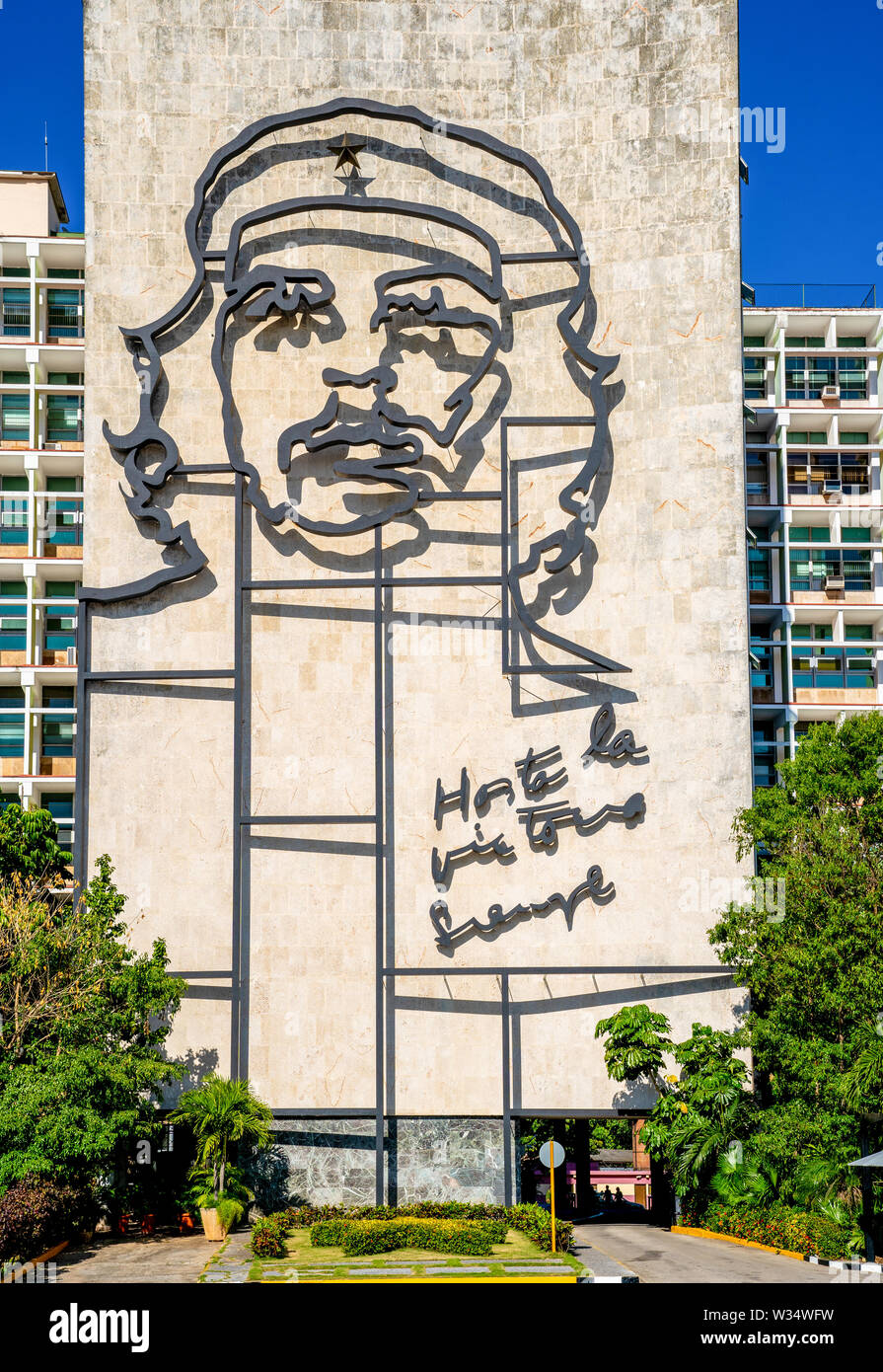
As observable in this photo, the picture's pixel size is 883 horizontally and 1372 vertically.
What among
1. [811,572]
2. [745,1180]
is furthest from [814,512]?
[745,1180]

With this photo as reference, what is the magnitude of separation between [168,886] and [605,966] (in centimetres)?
1067

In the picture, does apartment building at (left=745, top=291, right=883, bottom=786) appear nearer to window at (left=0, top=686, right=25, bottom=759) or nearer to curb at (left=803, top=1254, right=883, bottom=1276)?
window at (left=0, top=686, right=25, bottom=759)

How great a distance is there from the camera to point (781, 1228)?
31.0 m

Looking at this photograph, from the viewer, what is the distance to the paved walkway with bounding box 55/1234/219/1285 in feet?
87.8

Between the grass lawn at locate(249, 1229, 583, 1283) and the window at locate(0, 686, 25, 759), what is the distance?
3527 centimetres

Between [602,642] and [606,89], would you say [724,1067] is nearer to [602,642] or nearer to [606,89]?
[602,642]

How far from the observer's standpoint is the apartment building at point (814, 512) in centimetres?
6606

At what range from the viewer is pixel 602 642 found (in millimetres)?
36625

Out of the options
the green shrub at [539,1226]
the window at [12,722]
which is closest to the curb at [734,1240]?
the green shrub at [539,1226]

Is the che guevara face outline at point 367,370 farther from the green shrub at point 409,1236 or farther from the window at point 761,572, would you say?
the window at point 761,572

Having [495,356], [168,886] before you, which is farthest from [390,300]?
[168,886]

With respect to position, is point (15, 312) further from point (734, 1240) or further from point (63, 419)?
point (734, 1240)

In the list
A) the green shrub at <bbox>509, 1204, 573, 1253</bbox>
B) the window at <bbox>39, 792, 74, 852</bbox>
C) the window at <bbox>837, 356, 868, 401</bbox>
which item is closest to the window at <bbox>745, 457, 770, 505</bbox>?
the window at <bbox>837, 356, 868, 401</bbox>

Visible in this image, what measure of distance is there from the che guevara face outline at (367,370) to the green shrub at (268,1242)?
635 inches
